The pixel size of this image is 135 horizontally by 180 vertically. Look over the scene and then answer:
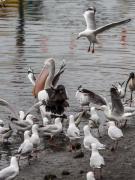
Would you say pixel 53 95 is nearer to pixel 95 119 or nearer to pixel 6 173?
pixel 95 119

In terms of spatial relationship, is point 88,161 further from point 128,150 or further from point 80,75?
point 80,75

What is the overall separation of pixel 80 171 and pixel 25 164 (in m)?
1.62

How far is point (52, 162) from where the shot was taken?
15.6 m

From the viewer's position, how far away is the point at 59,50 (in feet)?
105

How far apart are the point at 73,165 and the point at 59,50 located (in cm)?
1702

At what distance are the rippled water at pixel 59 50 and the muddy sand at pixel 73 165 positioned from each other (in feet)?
3.32

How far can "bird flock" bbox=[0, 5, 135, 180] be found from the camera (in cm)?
1567

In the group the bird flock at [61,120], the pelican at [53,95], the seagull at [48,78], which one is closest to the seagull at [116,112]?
the bird flock at [61,120]

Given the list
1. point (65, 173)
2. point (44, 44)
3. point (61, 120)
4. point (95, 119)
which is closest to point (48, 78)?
point (61, 120)

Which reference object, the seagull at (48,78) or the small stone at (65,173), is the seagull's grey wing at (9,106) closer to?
the seagull at (48,78)

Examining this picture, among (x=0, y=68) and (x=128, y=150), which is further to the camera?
(x=0, y=68)

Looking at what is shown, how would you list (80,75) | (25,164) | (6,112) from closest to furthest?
(25,164) < (6,112) < (80,75)

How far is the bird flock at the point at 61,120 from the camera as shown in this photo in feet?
51.4

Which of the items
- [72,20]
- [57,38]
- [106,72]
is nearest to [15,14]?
[72,20]
